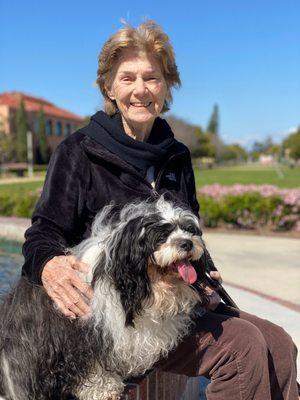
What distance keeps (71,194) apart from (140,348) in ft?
2.61

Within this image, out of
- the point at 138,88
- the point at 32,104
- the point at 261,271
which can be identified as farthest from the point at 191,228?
the point at 32,104

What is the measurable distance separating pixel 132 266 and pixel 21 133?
7104cm

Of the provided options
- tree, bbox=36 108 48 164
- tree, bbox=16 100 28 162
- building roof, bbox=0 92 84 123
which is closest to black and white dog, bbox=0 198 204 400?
tree, bbox=16 100 28 162

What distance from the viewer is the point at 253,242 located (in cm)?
1068

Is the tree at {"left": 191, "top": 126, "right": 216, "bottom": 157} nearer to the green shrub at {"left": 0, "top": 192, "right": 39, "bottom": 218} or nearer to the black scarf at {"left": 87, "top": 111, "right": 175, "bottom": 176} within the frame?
the green shrub at {"left": 0, "top": 192, "right": 39, "bottom": 218}

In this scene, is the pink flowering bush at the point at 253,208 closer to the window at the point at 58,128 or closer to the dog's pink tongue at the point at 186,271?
the dog's pink tongue at the point at 186,271

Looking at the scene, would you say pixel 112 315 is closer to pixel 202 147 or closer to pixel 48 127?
pixel 48 127

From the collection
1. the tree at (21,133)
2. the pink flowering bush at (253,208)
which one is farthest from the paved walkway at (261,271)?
the tree at (21,133)

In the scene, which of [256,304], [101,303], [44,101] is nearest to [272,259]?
[256,304]

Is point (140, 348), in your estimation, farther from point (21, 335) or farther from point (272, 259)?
point (272, 259)

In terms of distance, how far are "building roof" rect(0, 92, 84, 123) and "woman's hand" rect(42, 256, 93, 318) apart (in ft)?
245

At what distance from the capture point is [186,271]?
203cm

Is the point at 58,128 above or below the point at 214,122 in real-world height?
below

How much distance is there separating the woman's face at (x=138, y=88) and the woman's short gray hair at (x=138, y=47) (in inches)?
1.3
